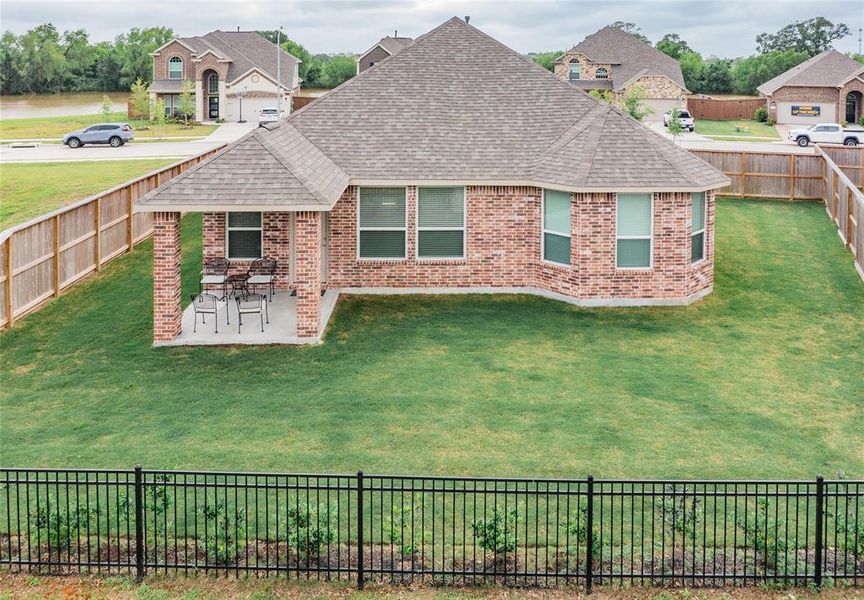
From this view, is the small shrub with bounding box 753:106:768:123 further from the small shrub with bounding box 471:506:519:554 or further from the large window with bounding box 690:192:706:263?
the small shrub with bounding box 471:506:519:554

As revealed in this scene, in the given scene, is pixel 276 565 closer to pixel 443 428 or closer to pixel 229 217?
pixel 443 428

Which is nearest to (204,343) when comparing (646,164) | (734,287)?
(646,164)

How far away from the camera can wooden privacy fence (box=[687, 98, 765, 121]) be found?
269 feet

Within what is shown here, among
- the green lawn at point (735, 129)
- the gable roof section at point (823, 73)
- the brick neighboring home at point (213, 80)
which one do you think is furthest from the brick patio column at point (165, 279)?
the gable roof section at point (823, 73)

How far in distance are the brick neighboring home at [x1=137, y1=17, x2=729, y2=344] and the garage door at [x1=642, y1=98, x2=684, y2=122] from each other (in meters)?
54.0

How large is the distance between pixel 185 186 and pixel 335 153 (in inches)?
198

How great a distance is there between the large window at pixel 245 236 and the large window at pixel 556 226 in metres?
6.68

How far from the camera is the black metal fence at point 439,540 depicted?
973 cm

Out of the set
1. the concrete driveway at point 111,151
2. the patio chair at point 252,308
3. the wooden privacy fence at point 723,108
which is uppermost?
the wooden privacy fence at point 723,108

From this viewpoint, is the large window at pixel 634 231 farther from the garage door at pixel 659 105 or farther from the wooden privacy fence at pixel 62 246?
the garage door at pixel 659 105

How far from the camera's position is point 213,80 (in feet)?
243

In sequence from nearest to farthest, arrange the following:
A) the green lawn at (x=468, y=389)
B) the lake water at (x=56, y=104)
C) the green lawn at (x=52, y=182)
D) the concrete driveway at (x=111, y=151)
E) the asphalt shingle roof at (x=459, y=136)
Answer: the green lawn at (x=468, y=389)
the asphalt shingle roof at (x=459, y=136)
the green lawn at (x=52, y=182)
the concrete driveway at (x=111, y=151)
the lake water at (x=56, y=104)

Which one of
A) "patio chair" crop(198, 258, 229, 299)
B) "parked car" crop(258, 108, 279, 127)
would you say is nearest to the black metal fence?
"patio chair" crop(198, 258, 229, 299)

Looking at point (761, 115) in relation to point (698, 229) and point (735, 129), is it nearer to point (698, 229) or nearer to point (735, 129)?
point (735, 129)
